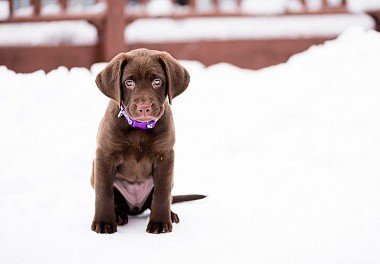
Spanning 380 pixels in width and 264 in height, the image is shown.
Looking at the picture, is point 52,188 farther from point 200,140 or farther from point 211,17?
point 211,17

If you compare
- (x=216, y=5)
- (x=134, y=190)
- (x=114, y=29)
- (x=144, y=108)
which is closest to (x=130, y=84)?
(x=144, y=108)

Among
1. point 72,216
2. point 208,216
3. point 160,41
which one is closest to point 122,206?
point 72,216

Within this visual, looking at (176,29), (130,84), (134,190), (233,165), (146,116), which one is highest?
(176,29)

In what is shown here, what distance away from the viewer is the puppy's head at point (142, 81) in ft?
8.18

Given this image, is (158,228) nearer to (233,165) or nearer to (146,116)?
(146,116)

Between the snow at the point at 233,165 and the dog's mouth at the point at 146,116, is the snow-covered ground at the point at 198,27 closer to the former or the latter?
the snow at the point at 233,165

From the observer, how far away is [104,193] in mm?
2664

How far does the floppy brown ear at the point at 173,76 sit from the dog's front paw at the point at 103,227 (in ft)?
2.41

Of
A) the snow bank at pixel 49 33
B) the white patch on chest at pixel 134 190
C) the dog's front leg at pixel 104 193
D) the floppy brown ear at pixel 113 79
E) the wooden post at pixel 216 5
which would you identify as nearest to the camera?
the floppy brown ear at pixel 113 79

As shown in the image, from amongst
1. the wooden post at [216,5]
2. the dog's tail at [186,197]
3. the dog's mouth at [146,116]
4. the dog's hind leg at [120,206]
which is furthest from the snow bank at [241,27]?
the dog's mouth at [146,116]

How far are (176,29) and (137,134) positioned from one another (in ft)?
12.9

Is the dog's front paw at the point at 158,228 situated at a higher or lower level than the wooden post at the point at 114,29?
lower

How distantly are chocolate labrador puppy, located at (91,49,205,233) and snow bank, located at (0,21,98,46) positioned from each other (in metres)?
3.70

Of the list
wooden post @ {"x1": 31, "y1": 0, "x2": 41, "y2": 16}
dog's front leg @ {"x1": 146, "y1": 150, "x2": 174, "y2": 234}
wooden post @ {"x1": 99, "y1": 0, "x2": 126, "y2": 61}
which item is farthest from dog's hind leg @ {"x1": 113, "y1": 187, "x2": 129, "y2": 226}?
wooden post @ {"x1": 31, "y1": 0, "x2": 41, "y2": 16}
